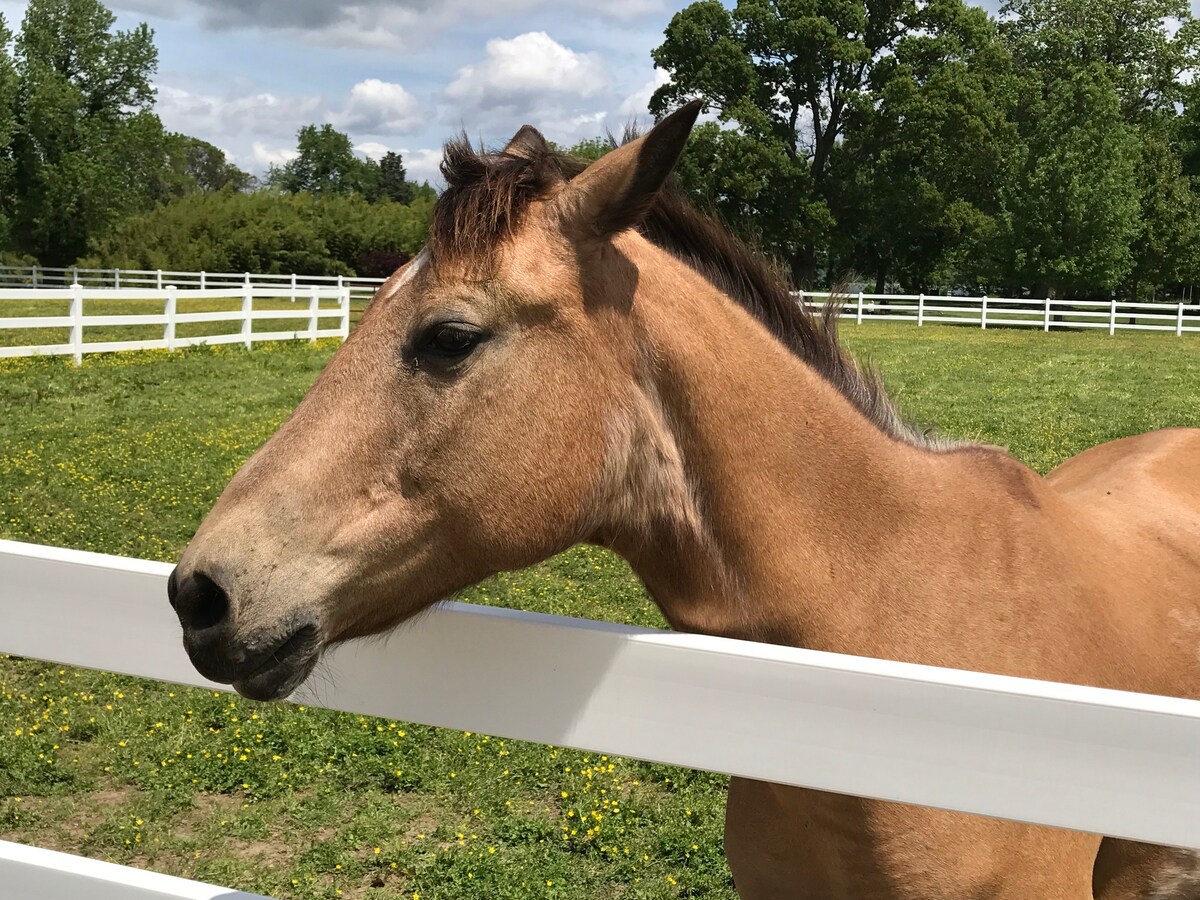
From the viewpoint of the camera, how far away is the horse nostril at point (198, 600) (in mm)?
1751

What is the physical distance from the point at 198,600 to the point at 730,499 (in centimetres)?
107

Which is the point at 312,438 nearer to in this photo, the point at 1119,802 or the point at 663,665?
the point at 663,665

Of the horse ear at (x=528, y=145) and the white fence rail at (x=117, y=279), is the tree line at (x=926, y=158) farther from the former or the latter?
the horse ear at (x=528, y=145)

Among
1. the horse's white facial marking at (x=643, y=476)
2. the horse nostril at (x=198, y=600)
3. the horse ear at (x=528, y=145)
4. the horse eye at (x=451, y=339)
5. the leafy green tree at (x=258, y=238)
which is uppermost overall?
the leafy green tree at (x=258, y=238)

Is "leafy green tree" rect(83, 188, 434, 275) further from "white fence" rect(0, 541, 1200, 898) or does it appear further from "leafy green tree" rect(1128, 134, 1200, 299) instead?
"white fence" rect(0, 541, 1200, 898)

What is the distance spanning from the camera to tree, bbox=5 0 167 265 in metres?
42.2

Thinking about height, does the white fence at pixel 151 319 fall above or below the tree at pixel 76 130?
below

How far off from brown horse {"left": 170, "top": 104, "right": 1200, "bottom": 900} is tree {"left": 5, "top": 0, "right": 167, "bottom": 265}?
46.9m

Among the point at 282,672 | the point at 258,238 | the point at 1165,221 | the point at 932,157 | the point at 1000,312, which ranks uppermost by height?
the point at 932,157

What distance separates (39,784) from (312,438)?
11.7 feet

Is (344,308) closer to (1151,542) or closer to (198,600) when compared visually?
(1151,542)

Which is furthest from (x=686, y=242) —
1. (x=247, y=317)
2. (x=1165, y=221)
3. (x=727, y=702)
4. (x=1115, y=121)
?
(x=1165, y=221)

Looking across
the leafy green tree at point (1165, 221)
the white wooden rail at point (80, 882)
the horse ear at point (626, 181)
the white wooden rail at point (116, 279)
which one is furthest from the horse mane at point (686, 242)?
the leafy green tree at point (1165, 221)

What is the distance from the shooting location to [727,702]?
1662 millimetres
